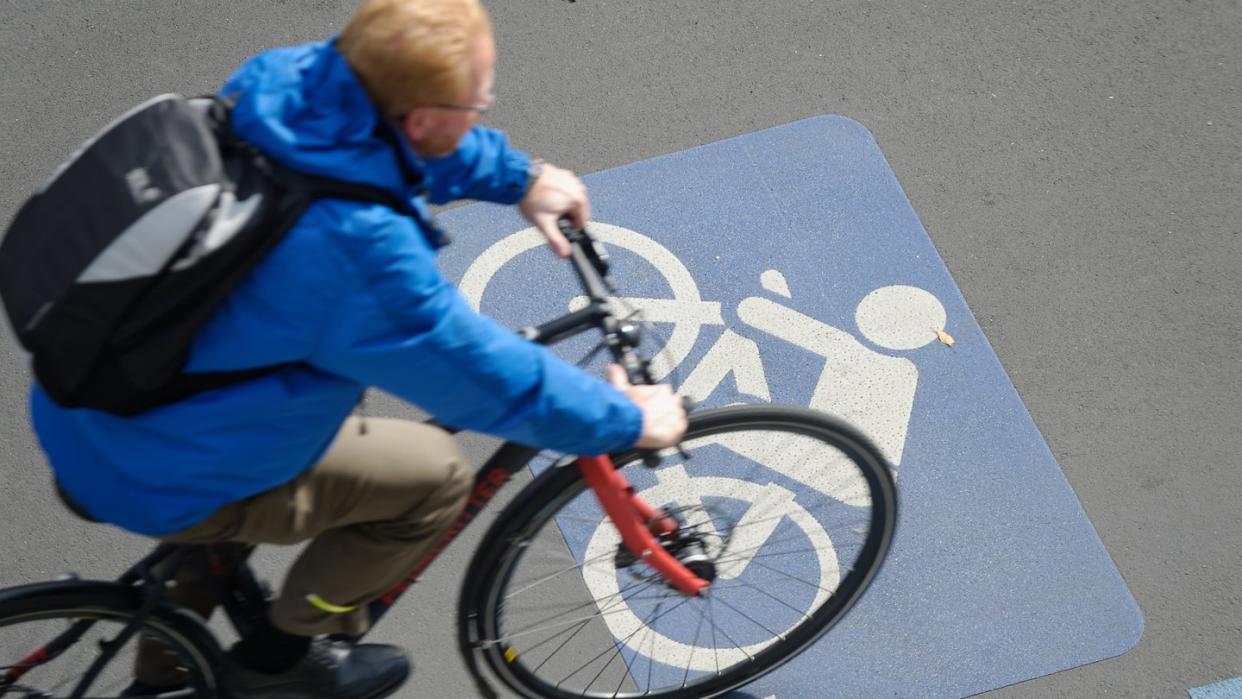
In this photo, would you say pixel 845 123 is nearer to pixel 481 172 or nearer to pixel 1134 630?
pixel 1134 630

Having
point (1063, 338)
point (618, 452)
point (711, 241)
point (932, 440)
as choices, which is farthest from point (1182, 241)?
point (618, 452)

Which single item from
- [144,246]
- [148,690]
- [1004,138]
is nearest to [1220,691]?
[1004,138]

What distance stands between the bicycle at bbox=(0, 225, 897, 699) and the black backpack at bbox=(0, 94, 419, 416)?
0.70 meters

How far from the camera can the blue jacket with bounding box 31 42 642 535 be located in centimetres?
214

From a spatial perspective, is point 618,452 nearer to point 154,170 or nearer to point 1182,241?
point 154,170

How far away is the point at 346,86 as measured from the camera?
7.02 feet

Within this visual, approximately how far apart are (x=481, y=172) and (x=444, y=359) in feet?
2.39

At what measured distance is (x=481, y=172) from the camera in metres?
2.86

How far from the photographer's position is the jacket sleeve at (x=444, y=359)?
2145 mm

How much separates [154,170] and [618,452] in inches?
45.3

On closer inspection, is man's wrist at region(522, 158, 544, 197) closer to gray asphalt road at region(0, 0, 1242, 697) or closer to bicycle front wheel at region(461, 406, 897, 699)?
bicycle front wheel at region(461, 406, 897, 699)

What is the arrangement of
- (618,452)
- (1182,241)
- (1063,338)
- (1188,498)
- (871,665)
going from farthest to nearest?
(1182,241), (1063,338), (1188,498), (871,665), (618,452)

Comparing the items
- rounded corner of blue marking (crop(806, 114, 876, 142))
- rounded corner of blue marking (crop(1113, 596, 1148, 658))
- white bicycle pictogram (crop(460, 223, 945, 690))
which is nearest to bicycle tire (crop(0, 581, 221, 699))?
white bicycle pictogram (crop(460, 223, 945, 690))

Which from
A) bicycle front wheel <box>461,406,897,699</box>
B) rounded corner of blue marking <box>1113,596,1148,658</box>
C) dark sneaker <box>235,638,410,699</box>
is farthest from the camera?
rounded corner of blue marking <box>1113,596,1148,658</box>
